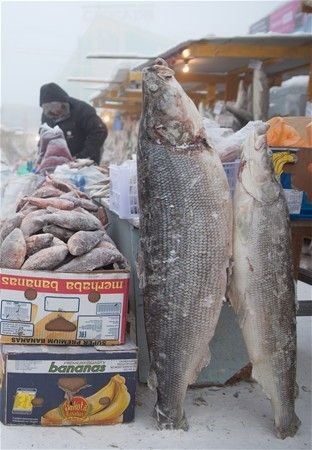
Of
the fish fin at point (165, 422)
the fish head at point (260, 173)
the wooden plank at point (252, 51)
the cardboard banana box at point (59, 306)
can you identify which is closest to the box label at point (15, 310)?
the cardboard banana box at point (59, 306)

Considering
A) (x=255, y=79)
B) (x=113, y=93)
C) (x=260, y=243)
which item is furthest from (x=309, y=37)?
(x=113, y=93)

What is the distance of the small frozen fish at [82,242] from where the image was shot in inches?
111

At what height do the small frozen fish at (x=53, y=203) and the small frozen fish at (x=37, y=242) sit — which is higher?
the small frozen fish at (x=53, y=203)

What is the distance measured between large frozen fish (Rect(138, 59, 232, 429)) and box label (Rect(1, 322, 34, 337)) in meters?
0.60

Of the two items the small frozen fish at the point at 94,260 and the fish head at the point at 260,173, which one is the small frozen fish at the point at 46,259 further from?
the fish head at the point at 260,173

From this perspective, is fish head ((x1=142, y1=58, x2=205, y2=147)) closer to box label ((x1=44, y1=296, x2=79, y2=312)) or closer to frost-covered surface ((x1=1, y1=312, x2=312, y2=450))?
box label ((x1=44, y1=296, x2=79, y2=312))

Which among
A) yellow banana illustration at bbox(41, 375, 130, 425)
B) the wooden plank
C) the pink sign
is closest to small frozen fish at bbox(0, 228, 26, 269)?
yellow banana illustration at bbox(41, 375, 130, 425)

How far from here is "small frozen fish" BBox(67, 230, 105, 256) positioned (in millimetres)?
2814

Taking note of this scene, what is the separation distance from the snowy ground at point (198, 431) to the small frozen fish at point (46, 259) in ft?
2.56

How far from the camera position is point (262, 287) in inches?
104

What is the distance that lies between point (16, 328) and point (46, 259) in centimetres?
36

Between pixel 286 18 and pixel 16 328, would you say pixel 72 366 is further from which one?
pixel 286 18

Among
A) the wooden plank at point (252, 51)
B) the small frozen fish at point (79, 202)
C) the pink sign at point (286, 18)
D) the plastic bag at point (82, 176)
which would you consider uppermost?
the pink sign at point (286, 18)

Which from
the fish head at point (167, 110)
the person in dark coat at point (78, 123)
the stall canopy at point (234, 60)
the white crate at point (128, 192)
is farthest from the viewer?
the stall canopy at point (234, 60)
